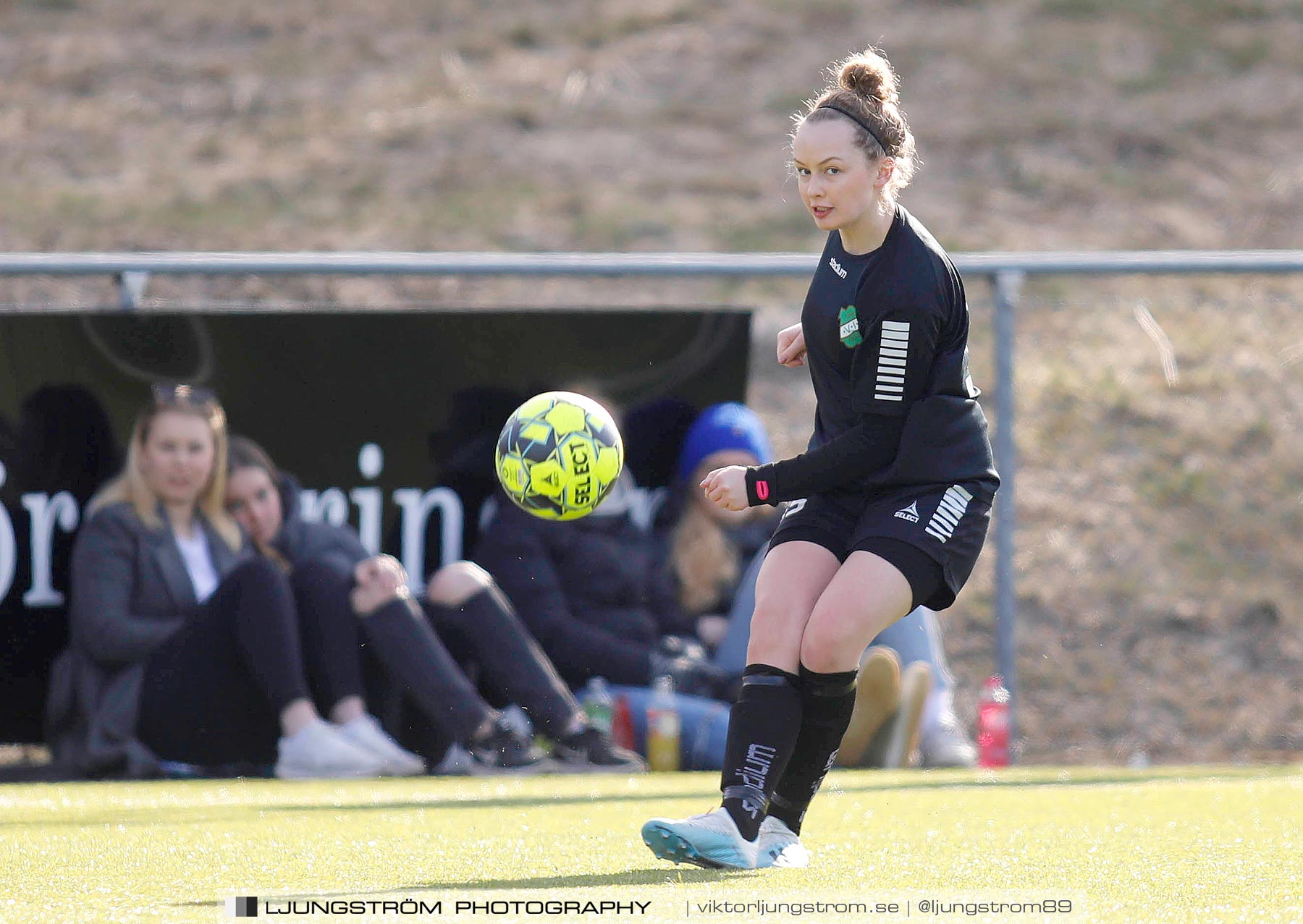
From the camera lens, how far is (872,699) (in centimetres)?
763

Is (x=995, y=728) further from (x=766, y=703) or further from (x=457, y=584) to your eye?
(x=766, y=703)

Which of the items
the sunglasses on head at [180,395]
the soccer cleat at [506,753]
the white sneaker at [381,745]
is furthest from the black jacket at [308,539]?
the soccer cleat at [506,753]

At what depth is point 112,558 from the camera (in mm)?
7453

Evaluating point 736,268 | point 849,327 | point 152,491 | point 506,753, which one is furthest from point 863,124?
point 152,491

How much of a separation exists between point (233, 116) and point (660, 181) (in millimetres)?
4033

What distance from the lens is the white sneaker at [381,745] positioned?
754cm

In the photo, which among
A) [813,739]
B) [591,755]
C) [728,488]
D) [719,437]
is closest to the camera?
[728,488]

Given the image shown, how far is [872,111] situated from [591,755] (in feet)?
11.8

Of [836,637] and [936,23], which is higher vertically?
[936,23]

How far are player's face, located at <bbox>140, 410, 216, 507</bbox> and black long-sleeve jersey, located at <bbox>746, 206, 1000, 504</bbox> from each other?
3.59 m

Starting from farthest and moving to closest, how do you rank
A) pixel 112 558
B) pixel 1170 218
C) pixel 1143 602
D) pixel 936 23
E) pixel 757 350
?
pixel 936 23
pixel 1170 218
pixel 757 350
pixel 1143 602
pixel 112 558

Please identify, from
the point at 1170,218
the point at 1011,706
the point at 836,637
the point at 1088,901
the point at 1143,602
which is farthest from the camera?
the point at 1170,218

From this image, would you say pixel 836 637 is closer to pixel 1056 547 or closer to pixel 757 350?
pixel 1056 547

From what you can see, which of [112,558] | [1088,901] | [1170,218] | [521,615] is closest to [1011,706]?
[521,615]
